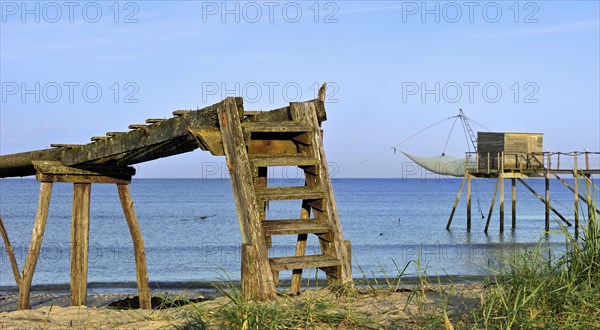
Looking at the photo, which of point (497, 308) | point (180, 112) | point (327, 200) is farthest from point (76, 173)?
point (497, 308)

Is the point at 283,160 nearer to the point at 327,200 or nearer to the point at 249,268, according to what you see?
the point at 327,200

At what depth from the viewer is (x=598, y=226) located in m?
6.13

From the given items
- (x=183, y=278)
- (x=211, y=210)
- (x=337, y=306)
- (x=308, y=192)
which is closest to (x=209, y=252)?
(x=183, y=278)

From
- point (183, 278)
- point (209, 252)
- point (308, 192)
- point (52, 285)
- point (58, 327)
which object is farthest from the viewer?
point (209, 252)

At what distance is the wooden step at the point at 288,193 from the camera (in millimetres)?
7805

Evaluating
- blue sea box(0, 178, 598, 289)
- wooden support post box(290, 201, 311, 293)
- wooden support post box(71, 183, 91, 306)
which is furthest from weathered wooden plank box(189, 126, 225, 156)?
wooden support post box(71, 183, 91, 306)

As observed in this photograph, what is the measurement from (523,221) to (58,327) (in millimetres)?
55124

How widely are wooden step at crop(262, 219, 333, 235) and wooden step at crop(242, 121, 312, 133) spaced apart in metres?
0.94

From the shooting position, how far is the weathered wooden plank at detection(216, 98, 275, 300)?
23.5 ft

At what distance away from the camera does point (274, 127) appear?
832cm

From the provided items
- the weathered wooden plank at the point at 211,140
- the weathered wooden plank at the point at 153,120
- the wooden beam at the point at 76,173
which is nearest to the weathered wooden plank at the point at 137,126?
the weathered wooden plank at the point at 153,120

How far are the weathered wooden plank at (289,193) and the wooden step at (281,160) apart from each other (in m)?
0.25

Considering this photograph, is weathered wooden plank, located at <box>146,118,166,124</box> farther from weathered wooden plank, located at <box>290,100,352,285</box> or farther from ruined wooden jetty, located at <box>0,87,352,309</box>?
weathered wooden plank, located at <box>290,100,352,285</box>

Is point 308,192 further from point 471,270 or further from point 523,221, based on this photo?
point 523,221
